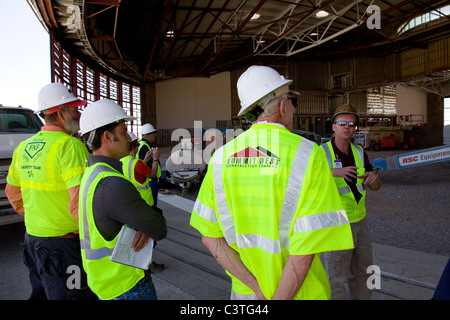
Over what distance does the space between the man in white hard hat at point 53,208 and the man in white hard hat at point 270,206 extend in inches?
49.5

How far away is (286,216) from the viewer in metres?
1.24

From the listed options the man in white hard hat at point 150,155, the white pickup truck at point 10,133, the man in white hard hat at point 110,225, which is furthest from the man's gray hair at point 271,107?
the white pickup truck at point 10,133

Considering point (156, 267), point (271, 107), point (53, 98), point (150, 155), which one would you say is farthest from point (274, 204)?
point (150, 155)

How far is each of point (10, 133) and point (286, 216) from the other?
608cm

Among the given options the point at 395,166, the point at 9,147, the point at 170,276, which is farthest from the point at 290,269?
the point at 395,166

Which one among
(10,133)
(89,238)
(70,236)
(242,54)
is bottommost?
(70,236)

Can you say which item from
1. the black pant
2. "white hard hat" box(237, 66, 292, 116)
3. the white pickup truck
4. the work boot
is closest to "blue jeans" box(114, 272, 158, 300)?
the black pant

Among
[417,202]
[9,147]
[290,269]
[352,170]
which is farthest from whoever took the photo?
[417,202]

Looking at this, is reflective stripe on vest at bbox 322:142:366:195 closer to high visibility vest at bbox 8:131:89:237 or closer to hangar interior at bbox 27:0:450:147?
high visibility vest at bbox 8:131:89:237

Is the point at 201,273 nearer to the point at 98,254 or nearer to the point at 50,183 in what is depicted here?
the point at 50,183

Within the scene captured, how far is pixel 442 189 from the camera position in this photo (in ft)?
26.8

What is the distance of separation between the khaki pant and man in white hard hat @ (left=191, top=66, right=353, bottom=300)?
113cm

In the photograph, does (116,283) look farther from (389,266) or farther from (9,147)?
(9,147)

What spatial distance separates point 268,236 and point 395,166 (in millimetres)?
8394
